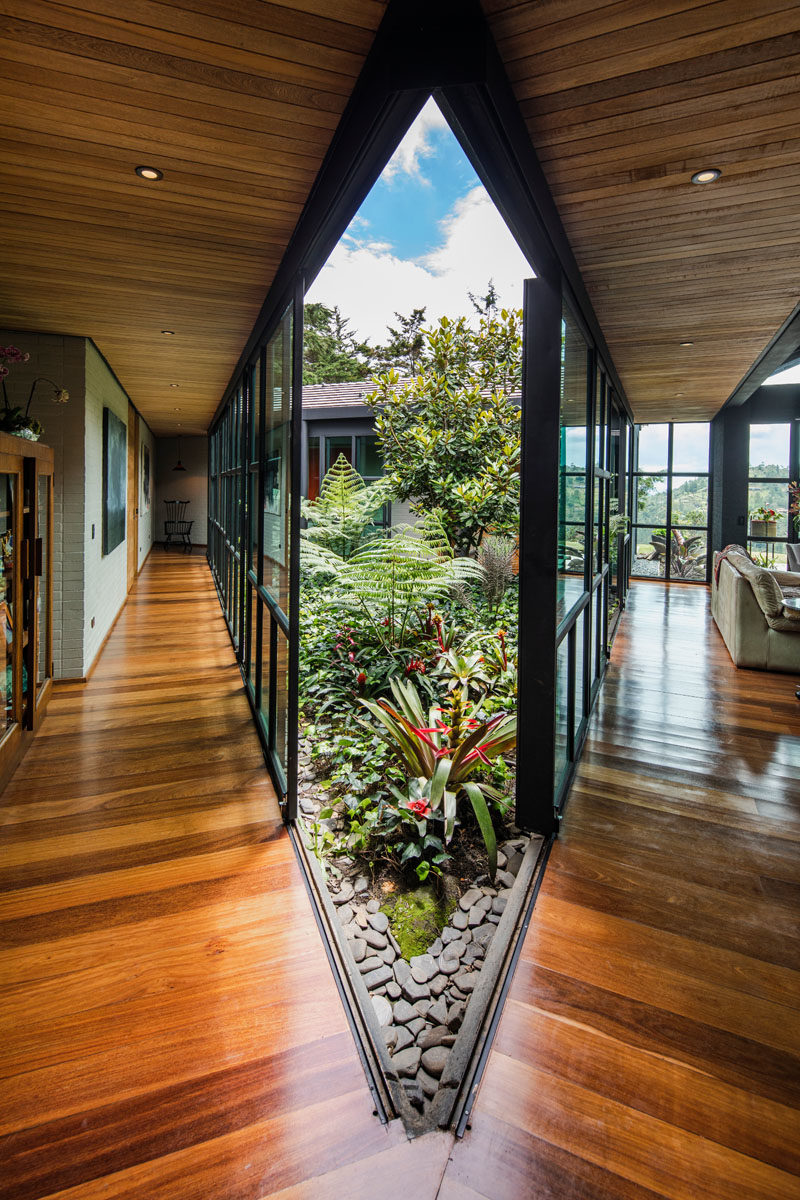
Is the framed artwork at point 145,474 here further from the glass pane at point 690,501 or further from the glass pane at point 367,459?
the glass pane at point 690,501

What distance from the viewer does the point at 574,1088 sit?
4.55 feet

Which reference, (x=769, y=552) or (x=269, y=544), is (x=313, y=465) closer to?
(x=769, y=552)

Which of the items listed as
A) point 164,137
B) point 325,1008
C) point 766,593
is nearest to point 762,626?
point 766,593

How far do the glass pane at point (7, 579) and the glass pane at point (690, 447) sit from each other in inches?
427

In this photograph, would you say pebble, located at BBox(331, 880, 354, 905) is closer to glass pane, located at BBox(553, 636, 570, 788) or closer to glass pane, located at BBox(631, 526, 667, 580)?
glass pane, located at BBox(553, 636, 570, 788)

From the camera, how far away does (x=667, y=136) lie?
6.04 ft

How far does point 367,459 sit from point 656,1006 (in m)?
9.54

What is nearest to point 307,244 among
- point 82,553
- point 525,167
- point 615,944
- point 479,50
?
point 525,167

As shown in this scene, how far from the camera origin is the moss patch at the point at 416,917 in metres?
1.95

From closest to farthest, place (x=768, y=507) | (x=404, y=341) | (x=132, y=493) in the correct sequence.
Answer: (x=132, y=493) → (x=768, y=507) → (x=404, y=341)

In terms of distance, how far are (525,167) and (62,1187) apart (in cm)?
259

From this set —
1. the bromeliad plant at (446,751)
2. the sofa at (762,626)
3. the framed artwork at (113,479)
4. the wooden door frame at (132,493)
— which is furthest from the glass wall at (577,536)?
the wooden door frame at (132,493)

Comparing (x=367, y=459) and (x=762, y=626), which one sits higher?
(x=367, y=459)

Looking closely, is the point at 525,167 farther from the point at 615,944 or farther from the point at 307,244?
the point at 615,944
